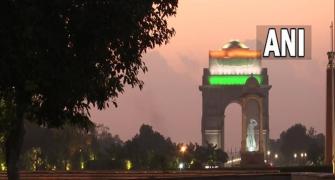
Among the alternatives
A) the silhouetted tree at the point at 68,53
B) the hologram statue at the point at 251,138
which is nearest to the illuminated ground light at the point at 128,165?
the hologram statue at the point at 251,138

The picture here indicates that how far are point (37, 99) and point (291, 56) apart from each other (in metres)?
37.1

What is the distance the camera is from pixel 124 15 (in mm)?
23812

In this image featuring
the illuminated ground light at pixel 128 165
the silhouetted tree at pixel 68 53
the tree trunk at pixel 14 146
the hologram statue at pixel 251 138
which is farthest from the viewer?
the hologram statue at pixel 251 138

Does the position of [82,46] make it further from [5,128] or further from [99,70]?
[5,128]

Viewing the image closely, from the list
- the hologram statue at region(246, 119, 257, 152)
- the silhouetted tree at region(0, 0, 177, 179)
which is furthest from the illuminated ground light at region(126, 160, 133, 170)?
the silhouetted tree at region(0, 0, 177, 179)

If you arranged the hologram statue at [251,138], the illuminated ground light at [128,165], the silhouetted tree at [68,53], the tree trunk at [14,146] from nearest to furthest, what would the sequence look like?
the silhouetted tree at [68,53], the tree trunk at [14,146], the illuminated ground light at [128,165], the hologram statue at [251,138]

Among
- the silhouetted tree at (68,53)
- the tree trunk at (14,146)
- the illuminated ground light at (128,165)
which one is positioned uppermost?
the silhouetted tree at (68,53)

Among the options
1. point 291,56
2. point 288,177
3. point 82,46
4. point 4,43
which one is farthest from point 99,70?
point 291,56

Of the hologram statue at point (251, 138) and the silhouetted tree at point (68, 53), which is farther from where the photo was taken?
the hologram statue at point (251, 138)

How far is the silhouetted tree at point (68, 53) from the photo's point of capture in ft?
74.6

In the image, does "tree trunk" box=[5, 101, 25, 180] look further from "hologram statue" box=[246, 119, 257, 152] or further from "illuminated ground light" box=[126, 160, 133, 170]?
"hologram statue" box=[246, 119, 257, 152]

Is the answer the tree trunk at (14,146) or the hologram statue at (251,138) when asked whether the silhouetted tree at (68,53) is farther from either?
the hologram statue at (251,138)

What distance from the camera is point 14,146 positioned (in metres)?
26.2

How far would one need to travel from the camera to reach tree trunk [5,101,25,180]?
2581 centimetres
